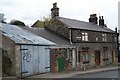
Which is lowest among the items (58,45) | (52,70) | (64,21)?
(52,70)

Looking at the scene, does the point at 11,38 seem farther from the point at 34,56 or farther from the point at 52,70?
the point at 52,70

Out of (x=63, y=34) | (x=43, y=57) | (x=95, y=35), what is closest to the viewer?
(x=43, y=57)

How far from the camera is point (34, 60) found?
26.4 m

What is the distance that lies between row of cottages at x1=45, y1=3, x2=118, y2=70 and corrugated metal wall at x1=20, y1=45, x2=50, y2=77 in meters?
6.77

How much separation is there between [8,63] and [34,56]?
3025 millimetres

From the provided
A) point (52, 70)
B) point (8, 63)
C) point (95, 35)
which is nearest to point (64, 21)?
point (95, 35)

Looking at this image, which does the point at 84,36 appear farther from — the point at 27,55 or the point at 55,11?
the point at 27,55

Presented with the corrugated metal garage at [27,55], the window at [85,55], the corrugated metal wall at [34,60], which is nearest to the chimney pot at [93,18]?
the window at [85,55]

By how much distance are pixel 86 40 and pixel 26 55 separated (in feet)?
45.5

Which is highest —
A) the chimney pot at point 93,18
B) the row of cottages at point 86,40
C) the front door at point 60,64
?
the chimney pot at point 93,18

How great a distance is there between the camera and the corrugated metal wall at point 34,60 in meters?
24.7

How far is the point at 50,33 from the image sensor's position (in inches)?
1443

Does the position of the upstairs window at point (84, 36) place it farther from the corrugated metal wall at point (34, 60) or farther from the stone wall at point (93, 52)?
the corrugated metal wall at point (34, 60)

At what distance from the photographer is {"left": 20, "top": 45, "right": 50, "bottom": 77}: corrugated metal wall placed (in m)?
24.7
